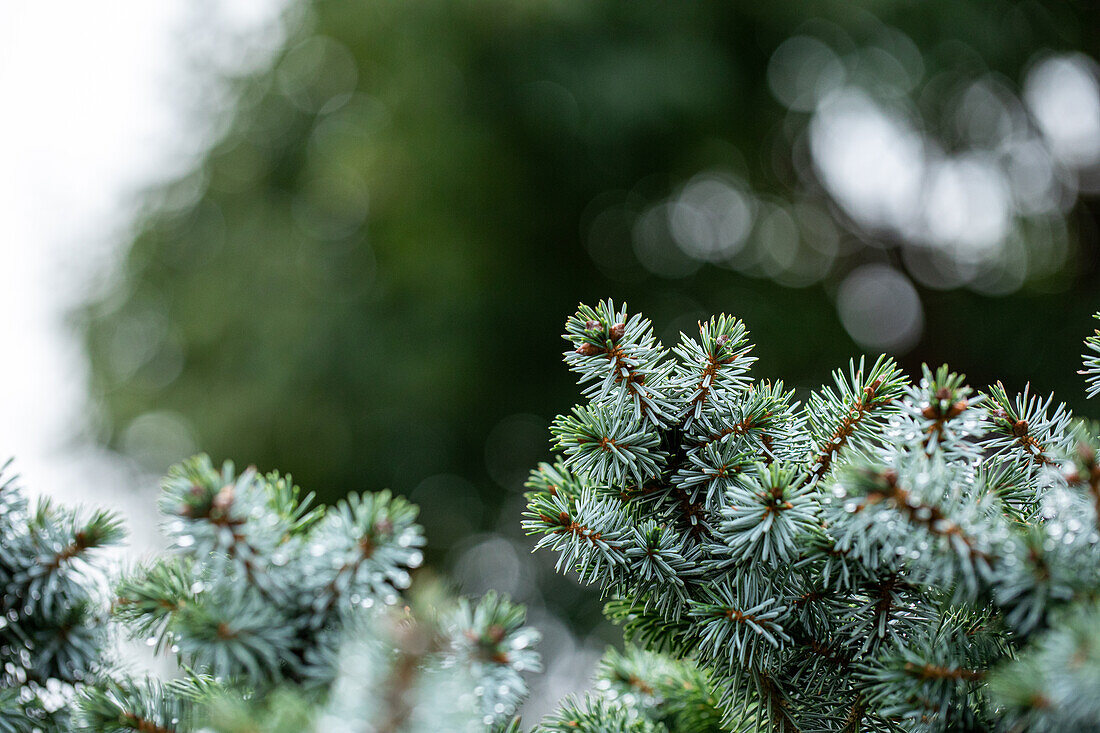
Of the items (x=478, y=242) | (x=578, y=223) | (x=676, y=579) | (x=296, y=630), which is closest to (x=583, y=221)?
(x=578, y=223)

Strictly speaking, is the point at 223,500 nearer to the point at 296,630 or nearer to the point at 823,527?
the point at 296,630

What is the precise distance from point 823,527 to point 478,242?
3.53 meters

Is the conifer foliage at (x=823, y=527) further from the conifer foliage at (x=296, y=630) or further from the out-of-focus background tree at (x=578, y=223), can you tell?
the out-of-focus background tree at (x=578, y=223)

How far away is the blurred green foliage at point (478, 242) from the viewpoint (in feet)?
11.5

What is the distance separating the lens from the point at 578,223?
4055 mm

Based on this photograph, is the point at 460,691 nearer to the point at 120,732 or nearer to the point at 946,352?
the point at 120,732

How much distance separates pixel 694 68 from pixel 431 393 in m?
1.99

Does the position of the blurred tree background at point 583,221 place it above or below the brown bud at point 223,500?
above

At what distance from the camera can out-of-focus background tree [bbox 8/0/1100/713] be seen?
3.54 metres

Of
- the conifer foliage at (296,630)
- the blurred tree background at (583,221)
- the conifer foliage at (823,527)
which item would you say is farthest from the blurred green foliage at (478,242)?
the conifer foliage at (296,630)

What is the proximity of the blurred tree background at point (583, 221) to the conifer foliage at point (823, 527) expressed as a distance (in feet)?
9.93

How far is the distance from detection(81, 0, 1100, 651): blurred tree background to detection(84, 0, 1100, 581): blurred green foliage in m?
0.01

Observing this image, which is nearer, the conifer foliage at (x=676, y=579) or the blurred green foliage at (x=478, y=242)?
the conifer foliage at (x=676, y=579)

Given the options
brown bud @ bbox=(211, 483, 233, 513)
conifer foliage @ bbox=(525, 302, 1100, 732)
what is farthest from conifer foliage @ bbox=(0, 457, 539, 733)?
conifer foliage @ bbox=(525, 302, 1100, 732)
